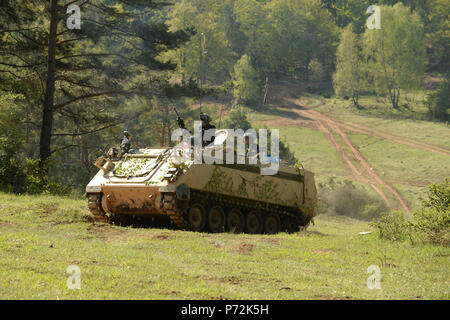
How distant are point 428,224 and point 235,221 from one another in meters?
5.95

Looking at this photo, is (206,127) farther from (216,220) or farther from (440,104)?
(440,104)

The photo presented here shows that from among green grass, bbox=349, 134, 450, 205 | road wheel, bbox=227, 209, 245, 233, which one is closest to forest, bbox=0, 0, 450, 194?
road wheel, bbox=227, 209, 245, 233


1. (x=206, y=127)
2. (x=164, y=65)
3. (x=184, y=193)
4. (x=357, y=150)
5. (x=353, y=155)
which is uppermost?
(x=164, y=65)

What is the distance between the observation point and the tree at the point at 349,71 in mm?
77438

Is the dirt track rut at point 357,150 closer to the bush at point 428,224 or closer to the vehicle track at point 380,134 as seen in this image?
the vehicle track at point 380,134

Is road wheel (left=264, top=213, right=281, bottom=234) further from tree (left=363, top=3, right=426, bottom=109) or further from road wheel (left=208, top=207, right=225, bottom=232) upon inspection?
tree (left=363, top=3, right=426, bottom=109)

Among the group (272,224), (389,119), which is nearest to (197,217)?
(272,224)

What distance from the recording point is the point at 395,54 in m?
78.4

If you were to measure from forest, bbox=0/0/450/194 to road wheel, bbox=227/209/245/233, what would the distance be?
19.8 feet

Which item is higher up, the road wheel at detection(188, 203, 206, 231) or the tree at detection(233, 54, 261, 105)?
the tree at detection(233, 54, 261, 105)

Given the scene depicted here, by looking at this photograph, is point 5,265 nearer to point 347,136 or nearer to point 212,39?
point 347,136

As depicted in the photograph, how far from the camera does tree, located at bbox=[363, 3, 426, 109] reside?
77188 millimetres

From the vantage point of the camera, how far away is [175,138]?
61.3 feet

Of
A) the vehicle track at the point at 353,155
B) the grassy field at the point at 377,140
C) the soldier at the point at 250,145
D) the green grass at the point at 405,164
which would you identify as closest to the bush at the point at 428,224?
the soldier at the point at 250,145
